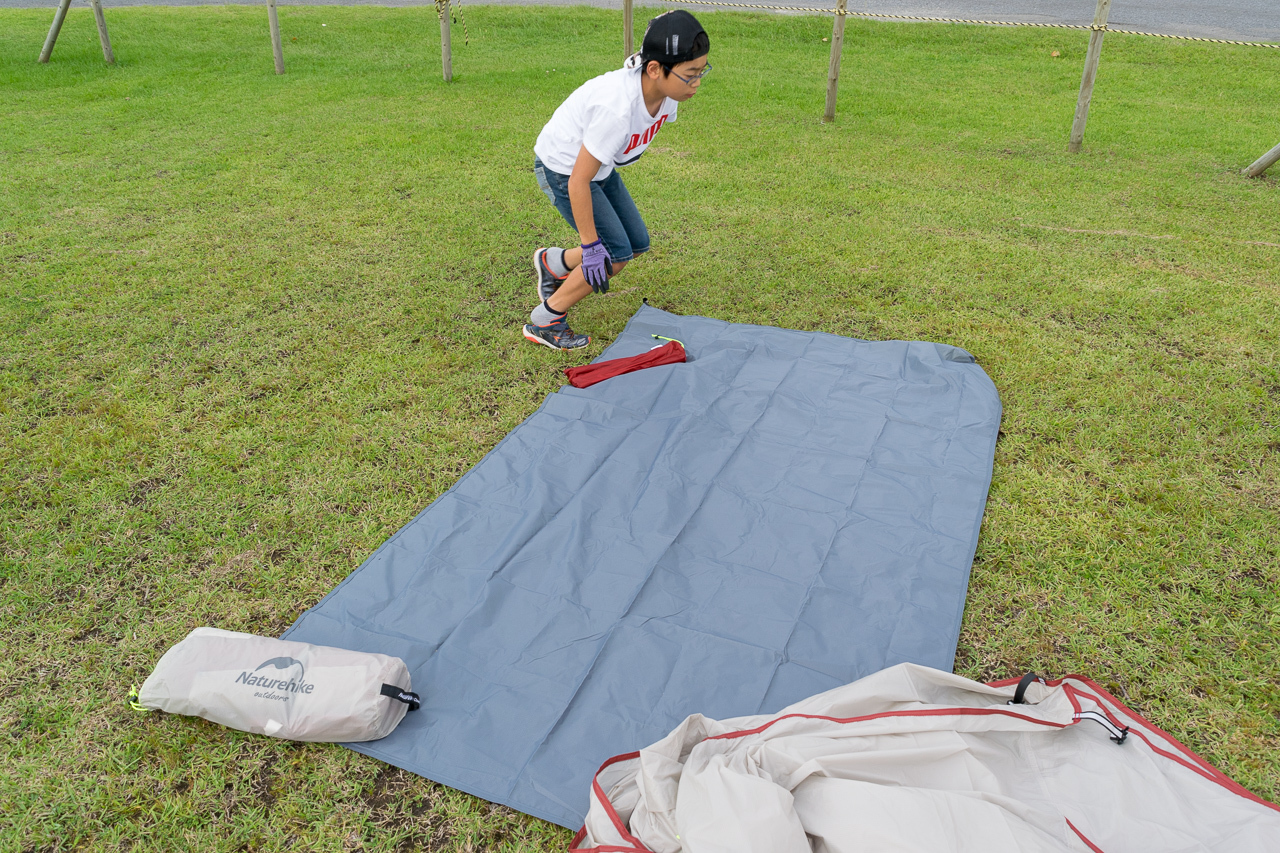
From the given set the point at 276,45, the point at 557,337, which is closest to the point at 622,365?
the point at 557,337

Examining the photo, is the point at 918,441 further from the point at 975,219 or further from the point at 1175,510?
the point at 975,219

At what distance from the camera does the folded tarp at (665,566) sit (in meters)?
2.13

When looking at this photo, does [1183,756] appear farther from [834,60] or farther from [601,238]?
[834,60]

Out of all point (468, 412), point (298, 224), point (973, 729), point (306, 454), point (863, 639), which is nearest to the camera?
point (973, 729)

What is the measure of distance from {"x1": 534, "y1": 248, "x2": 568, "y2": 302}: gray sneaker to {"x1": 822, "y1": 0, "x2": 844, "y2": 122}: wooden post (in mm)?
4413

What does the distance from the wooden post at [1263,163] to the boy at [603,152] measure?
5251mm

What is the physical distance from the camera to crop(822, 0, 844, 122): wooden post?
7031mm

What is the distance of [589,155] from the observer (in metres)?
3.17

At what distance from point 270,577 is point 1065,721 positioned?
231 centimetres

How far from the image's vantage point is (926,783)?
1.67 meters

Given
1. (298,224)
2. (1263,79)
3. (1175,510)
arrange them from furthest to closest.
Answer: (1263,79) → (298,224) → (1175,510)

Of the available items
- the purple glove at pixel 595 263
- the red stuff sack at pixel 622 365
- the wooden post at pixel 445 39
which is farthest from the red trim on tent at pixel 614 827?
the wooden post at pixel 445 39

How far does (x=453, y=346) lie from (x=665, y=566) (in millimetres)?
1810

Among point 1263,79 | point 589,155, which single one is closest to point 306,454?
point 589,155
